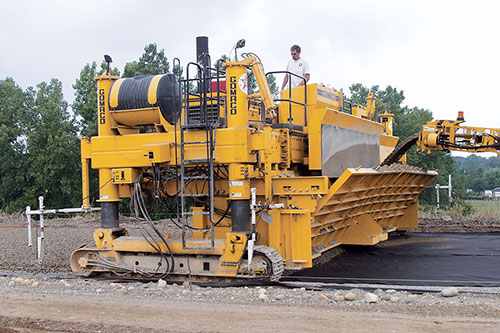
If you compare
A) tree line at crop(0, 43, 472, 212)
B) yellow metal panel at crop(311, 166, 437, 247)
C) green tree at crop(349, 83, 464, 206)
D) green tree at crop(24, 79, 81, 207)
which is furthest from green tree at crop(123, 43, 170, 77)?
yellow metal panel at crop(311, 166, 437, 247)

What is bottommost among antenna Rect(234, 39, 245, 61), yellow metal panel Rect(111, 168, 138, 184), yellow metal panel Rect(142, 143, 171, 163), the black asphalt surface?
the black asphalt surface

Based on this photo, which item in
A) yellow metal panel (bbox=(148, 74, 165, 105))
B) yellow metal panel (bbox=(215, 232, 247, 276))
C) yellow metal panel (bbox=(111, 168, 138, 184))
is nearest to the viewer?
yellow metal panel (bbox=(215, 232, 247, 276))

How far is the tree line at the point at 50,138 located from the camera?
33.2 m

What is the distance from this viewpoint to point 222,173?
9.34 m

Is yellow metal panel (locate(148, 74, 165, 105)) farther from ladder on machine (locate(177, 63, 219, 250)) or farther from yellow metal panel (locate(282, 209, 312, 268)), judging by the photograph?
yellow metal panel (locate(282, 209, 312, 268))

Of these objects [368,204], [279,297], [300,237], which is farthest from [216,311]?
[368,204]

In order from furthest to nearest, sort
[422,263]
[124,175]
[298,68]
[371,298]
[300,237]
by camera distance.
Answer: [298,68], [422,263], [124,175], [300,237], [371,298]

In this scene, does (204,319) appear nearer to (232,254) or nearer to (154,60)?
(232,254)

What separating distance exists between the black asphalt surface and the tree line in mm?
22382

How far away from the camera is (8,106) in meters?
37.3

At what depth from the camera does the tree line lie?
33156 millimetres

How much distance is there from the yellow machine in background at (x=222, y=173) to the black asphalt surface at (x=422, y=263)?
0.59 m

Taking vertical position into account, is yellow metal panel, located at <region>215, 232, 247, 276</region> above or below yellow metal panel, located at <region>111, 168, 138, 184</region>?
below

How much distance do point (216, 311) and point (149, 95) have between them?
4.14 metres
